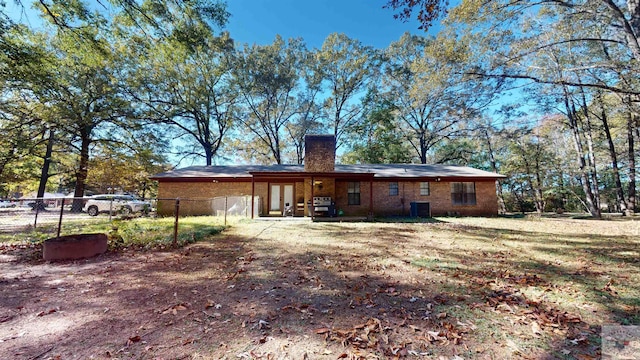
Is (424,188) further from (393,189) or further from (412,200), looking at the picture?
(393,189)

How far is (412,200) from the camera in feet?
50.8

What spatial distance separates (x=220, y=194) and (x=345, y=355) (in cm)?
1476

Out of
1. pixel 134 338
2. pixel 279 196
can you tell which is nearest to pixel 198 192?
pixel 279 196

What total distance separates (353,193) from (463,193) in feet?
22.0

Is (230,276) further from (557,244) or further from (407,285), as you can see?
(557,244)

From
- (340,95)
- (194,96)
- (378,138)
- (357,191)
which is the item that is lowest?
(357,191)

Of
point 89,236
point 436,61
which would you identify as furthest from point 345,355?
point 436,61

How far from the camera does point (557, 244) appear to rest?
682 centimetres

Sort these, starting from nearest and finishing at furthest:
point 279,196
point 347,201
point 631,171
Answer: point 347,201, point 279,196, point 631,171

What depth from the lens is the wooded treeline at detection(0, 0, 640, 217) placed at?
732cm

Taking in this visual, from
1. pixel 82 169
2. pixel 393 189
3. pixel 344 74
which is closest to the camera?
pixel 393 189

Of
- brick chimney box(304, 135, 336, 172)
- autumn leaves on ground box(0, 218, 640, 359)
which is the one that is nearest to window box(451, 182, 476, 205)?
brick chimney box(304, 135, 336, 172)

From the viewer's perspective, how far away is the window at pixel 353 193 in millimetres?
15312

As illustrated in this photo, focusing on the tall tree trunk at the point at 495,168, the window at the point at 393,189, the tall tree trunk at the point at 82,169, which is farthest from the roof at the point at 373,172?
the tall tree trunk at the point at 495,168
